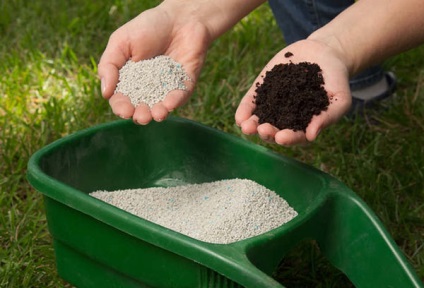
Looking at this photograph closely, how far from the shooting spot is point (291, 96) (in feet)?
4.78

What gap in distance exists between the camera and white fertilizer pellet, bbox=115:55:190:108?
155 centimetres

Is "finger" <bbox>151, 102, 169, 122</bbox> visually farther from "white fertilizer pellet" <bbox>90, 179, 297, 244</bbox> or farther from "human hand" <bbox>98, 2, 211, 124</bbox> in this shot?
"white fertilizer pellet" <bbox>90, 179, 297, 244</bbox>

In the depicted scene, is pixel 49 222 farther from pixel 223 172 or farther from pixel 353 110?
pixel 353 110

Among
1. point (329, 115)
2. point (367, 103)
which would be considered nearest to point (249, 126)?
point (329, 115)

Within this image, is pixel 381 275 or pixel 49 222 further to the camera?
pixel 49 222

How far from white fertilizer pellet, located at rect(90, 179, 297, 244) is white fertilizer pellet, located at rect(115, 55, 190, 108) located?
21 centimetres

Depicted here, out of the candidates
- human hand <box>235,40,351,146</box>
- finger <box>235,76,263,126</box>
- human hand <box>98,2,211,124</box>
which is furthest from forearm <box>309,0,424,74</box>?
human hand <box>98,2,211,124</box>

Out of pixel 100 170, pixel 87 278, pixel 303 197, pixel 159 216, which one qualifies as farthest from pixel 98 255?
pixel 303 197

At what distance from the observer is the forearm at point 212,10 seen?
1736 millimetres

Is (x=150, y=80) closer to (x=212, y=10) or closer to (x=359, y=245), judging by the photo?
(x=212, y=10)

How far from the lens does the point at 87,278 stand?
1.47 metres

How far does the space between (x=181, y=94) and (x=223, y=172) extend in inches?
8.8

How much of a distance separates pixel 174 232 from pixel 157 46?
56 centimetres

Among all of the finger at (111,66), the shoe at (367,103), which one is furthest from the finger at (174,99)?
the shoe at (367,103)
